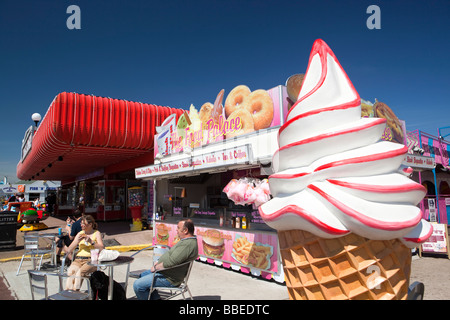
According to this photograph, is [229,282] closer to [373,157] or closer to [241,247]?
[241,247]

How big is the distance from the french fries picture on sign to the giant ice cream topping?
361cm

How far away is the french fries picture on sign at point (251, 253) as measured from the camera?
583 cm

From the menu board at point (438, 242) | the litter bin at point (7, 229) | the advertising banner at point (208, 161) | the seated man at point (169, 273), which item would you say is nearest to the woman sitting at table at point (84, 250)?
the seated man at point (169, 273)

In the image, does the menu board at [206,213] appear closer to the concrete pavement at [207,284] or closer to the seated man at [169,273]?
the concrete pavement at [207,284]

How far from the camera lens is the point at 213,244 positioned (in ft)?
23.3

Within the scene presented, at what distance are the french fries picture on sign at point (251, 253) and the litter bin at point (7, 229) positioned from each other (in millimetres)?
7443

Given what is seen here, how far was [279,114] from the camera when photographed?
6102 millimetres

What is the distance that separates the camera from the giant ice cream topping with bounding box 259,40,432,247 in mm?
1995

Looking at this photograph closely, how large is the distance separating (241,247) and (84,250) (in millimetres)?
3087

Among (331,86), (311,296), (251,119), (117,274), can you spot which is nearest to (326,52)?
(331,86)

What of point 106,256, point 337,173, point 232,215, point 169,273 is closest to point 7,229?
point 232,215

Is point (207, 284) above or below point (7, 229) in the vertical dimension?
below

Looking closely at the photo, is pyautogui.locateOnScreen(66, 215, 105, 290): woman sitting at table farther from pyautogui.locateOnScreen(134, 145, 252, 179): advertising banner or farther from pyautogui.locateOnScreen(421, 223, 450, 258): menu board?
pyautogui.locateOnScreen(421, 223, 450, 258): menu board
